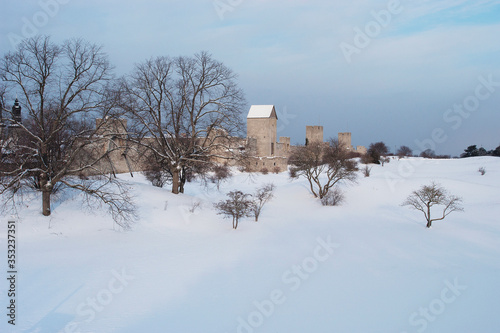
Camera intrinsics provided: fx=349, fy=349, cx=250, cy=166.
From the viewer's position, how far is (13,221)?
10398 mm

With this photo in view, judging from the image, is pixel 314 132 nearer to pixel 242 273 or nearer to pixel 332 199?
pixel 332 199

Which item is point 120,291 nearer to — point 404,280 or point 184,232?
point 184,232

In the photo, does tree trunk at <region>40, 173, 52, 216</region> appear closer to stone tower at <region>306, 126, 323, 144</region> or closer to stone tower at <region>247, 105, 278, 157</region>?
stone tower at <region>247, 105, 278, 157</region>

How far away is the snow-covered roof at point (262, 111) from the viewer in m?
43.2

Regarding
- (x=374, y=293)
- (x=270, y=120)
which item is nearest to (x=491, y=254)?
(x=374, y=293)

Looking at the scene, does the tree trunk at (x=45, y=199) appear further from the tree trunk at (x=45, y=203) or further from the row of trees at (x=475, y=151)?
the row of trees at (x=475, y=151)

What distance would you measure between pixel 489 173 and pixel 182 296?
31291 mm

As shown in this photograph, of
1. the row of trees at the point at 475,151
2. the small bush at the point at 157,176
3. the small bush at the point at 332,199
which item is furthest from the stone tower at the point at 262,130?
the row of trees at the point at 475,151

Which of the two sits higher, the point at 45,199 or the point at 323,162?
the point at 323,162

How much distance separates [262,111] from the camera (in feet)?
144
